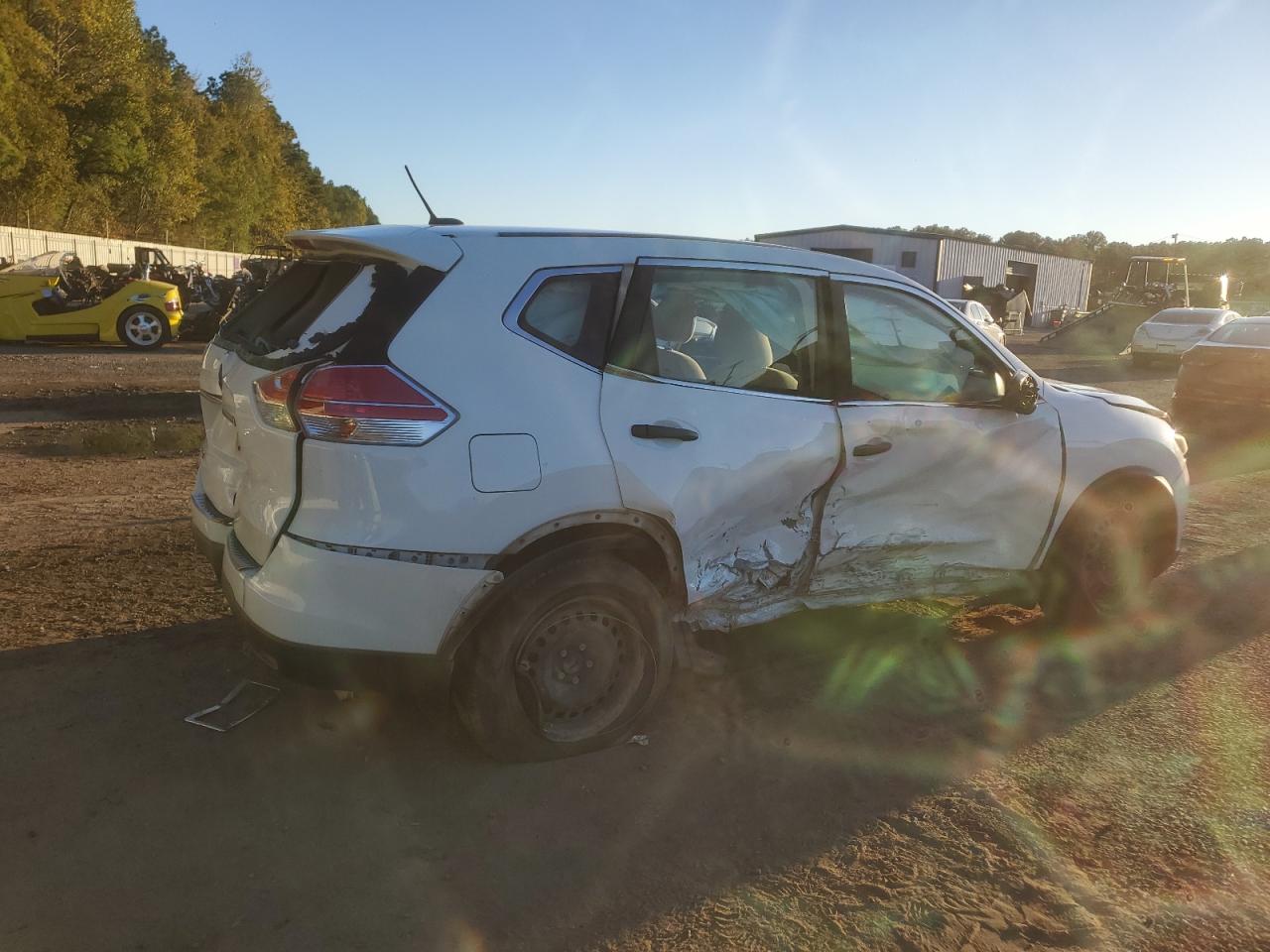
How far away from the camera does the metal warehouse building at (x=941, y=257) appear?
50.4 metres

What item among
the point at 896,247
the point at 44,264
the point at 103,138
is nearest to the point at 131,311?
the point at 44,264

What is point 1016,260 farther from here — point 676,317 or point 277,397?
point 277,397

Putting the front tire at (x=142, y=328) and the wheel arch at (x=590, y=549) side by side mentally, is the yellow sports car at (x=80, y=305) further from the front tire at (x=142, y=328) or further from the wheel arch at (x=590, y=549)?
the wheel arch at (x=590, y=549)

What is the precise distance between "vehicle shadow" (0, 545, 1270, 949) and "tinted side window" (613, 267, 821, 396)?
1250 millimetres

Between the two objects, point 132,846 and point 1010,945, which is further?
point 132,846

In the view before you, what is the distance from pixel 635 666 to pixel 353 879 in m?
1.20

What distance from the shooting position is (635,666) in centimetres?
351

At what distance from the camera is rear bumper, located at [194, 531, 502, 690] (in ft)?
9.61

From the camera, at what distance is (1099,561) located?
15.5 ft

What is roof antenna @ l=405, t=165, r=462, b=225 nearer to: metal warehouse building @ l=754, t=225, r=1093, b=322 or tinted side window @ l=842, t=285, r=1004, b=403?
tinted side window @ l=842, t=285, r=1004, b=403

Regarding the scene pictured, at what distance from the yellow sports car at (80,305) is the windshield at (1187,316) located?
21602 millimetres

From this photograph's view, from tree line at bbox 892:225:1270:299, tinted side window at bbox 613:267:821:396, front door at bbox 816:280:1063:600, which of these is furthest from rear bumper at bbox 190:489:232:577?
tree line at bbox 892:225:1270:299

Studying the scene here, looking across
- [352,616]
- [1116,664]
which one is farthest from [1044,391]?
[352,616]

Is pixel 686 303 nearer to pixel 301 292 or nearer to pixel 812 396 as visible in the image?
pixel 812 396
